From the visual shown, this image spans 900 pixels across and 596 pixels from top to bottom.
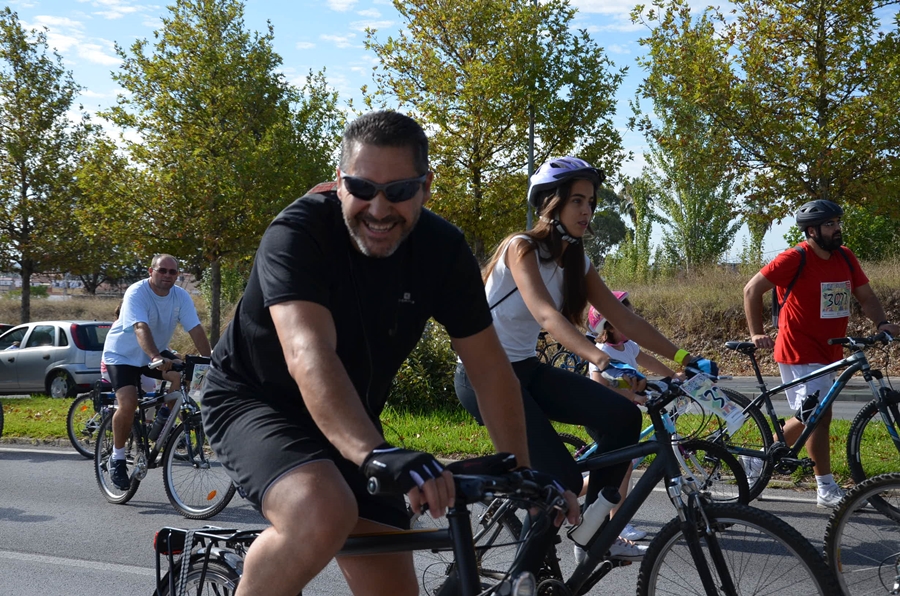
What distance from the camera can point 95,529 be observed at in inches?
255

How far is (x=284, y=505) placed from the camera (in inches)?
87.0

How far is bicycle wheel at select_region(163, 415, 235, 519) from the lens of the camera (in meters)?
6.91

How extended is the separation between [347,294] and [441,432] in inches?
280

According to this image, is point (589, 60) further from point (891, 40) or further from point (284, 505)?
point (284, 505)

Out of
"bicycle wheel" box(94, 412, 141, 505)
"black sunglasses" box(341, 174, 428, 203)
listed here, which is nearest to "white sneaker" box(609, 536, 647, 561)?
"black sunglasses" box(341, 174, 428, 203)

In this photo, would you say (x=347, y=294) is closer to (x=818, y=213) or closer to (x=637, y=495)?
(x=637, y=495)

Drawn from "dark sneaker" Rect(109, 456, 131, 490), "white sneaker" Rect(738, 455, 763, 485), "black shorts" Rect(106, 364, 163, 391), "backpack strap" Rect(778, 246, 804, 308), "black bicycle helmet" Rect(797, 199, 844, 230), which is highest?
"black bicycle helmet" Rect(797, 199, 844, 230)

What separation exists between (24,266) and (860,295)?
88.0 ft

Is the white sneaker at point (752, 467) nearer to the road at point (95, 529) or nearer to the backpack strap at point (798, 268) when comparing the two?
the road at point (95, 529)

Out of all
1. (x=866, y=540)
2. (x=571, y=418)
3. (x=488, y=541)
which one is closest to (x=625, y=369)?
(x=571, y=418)

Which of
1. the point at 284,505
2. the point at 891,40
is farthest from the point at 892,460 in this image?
the point at 891,40

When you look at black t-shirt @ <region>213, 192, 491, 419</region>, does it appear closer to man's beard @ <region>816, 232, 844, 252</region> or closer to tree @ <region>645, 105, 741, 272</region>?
man's beard @ <region>816, 232, 844, 252</region>

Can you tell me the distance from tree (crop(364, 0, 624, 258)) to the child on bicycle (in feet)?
44.2

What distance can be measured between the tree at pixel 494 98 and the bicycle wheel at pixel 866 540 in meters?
17.7
